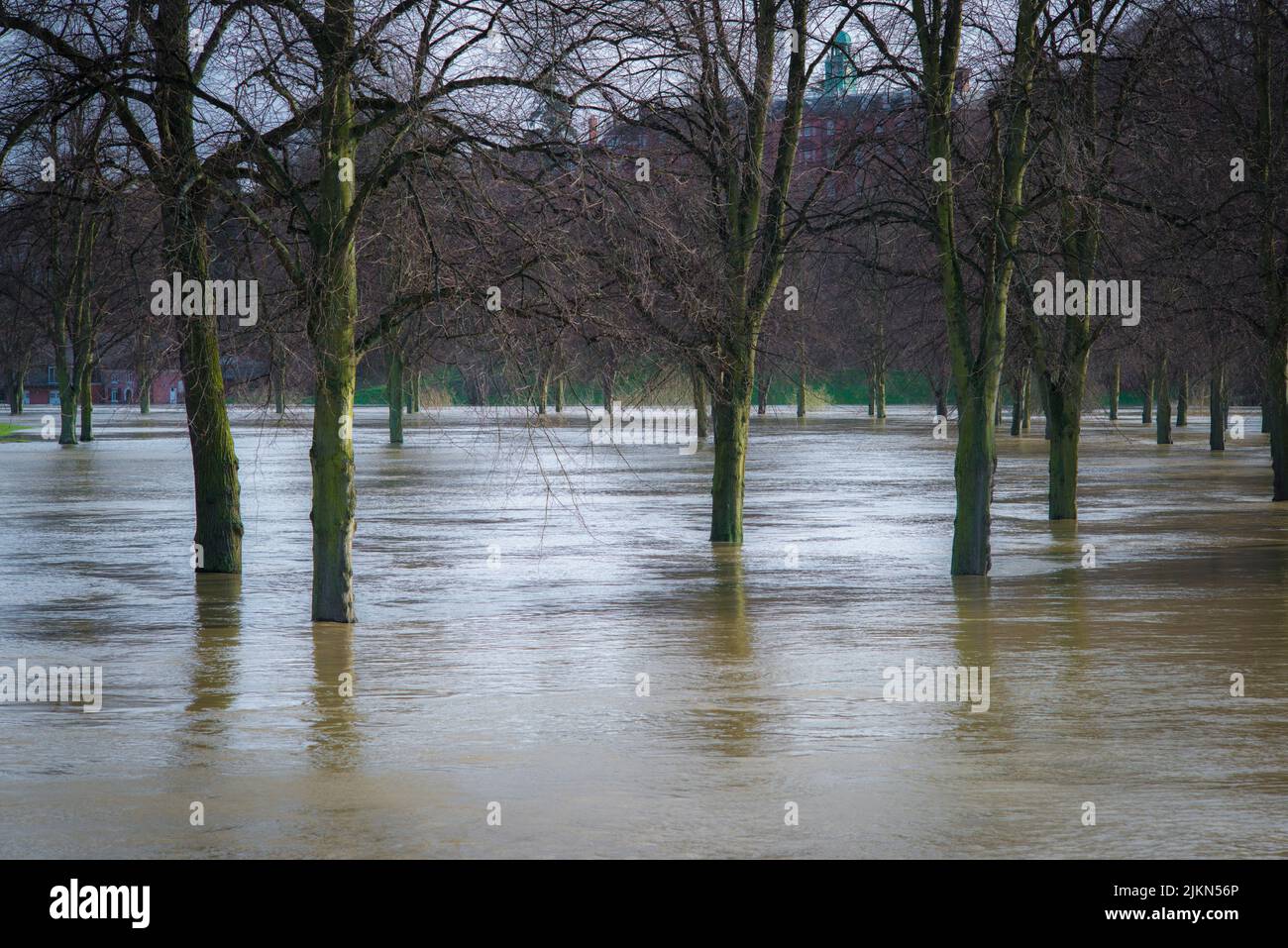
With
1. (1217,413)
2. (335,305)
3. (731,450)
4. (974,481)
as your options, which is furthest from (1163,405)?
(335,305)

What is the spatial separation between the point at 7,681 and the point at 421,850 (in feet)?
21.8

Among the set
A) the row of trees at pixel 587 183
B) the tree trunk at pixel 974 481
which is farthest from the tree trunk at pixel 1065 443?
the tree trunk at pixel 974 481

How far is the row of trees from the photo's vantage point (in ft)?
51.7

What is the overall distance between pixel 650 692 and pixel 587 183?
5.62m

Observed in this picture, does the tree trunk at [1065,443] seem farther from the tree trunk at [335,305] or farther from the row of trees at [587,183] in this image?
the tree trunk at [335,305]

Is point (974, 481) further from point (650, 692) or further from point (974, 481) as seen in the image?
point (650, 692)

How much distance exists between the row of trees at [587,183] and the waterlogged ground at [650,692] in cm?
123

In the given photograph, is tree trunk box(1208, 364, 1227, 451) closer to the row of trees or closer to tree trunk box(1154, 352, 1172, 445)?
tree trunk box(1154, 352, 1172, 445)

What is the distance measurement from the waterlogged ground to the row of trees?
4.05 feet

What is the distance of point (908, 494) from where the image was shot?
37344 mm

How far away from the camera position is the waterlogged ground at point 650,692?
9.12 m

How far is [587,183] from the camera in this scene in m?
16.8

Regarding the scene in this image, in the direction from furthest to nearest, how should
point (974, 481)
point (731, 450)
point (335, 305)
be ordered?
point (731, 450) → point (974, 481) → point (335, 305)

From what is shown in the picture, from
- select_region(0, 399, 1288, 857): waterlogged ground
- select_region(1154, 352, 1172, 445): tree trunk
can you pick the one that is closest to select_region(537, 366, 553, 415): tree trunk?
select_region(0, 399, 1288, 857): waterlogged ground
